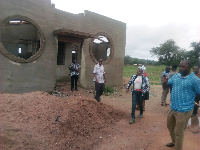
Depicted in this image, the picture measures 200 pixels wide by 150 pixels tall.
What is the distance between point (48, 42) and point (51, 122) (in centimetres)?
573

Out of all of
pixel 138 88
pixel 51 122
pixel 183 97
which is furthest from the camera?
pixel 138 88

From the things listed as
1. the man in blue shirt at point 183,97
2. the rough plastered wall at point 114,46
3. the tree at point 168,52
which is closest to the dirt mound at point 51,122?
the man in blue shirt at point 183,97

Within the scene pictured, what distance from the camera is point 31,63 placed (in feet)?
30.3

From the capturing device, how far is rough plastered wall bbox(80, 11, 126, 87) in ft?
37.7

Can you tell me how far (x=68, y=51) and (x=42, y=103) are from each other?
9115mm

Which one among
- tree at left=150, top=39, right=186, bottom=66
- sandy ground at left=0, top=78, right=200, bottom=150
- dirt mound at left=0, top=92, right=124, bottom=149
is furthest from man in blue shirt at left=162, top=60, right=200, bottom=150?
tree at left=150, top=39, right=186, bottom=66

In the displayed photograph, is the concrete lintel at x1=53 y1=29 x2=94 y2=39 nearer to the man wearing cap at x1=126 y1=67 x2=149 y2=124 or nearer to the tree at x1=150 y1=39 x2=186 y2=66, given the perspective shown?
the man wearing cap at x1=126 y1=67 x2=149 y2=124

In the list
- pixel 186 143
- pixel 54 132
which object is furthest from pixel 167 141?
pixel 54 132

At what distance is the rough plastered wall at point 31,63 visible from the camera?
8.52m

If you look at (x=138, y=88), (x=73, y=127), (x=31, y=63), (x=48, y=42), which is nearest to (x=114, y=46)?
(x=48, y=42)

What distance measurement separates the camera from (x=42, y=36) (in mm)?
9539

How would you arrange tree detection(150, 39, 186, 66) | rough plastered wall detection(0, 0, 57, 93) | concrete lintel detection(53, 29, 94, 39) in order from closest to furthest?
rough plastered wall detection(0, 0, 57, 93) → concrete lintel detection(53, 29, 94, 39) → tree detection(150, 39, 186, 66)

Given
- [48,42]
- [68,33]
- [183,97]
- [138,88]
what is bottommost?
[138,88]

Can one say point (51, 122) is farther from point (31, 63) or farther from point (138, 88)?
point (31, 63)
